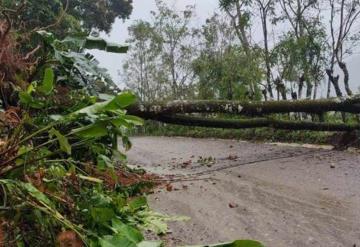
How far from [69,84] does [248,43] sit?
12.3 meters

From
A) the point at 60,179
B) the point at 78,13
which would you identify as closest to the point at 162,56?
the point at 78,13

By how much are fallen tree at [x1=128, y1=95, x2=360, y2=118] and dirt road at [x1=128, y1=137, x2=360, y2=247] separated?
34.2 inches

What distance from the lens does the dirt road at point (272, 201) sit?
3.58 meters

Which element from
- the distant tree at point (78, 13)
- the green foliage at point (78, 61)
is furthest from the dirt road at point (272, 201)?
the distant tree at point (78, 13)

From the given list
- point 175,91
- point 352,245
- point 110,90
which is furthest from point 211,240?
point 175,91

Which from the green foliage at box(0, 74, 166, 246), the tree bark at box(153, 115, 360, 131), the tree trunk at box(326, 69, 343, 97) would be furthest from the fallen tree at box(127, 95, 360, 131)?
the green foliage at box(0, 74, 166, 246)

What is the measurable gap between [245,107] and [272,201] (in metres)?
3.53

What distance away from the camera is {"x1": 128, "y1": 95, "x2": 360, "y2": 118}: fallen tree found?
23.5ft

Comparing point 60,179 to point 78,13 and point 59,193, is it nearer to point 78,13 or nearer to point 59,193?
point 59,193

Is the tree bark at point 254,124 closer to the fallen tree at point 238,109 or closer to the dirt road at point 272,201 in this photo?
the fallen tree at point 238,109

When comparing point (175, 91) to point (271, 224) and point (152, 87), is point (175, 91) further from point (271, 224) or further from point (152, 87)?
point (271, 224)

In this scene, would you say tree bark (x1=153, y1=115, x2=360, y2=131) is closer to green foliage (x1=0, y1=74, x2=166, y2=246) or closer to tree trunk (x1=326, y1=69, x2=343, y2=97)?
tree trunk (x1=326, y1=69, x2=343, y2=97)

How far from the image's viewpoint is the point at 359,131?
9047 millimetres

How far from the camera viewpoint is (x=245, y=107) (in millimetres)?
8125
